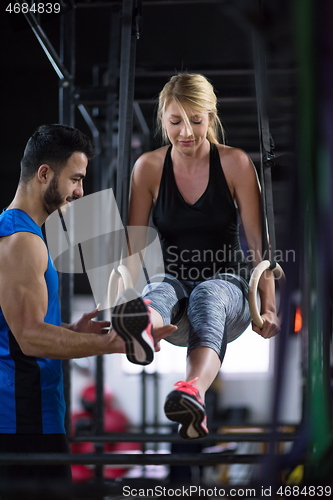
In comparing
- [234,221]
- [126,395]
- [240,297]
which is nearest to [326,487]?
[240,297]

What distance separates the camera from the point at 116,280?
1.35 m

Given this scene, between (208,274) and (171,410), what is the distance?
554mm

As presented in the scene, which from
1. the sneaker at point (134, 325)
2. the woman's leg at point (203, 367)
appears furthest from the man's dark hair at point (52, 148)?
the woman's leg at point (203, 367)

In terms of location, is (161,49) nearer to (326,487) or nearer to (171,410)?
(171,410)

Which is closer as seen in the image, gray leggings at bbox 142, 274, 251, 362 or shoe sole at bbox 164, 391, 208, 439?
shoe sole at bbox 164, 391, 208, 439

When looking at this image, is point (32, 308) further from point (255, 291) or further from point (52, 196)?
point (255, 291)

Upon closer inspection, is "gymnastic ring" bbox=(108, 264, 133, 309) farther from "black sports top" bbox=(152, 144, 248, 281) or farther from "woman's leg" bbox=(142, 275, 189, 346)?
"black sports top" bbox=(152, 144, 248, 281)

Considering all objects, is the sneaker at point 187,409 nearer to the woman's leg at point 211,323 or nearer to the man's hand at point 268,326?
the woman's leg at point 211,323

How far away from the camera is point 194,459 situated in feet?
2.81

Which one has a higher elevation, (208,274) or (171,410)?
(208,274)

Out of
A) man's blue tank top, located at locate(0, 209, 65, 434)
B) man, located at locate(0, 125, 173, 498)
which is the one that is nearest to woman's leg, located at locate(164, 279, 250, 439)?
man, located at locate(0, 125, 173, 498)

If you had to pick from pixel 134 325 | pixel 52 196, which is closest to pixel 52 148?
pixel 52 196

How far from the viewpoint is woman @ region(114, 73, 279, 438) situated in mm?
1407

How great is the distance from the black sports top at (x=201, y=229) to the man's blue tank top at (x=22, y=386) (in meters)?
0.40
